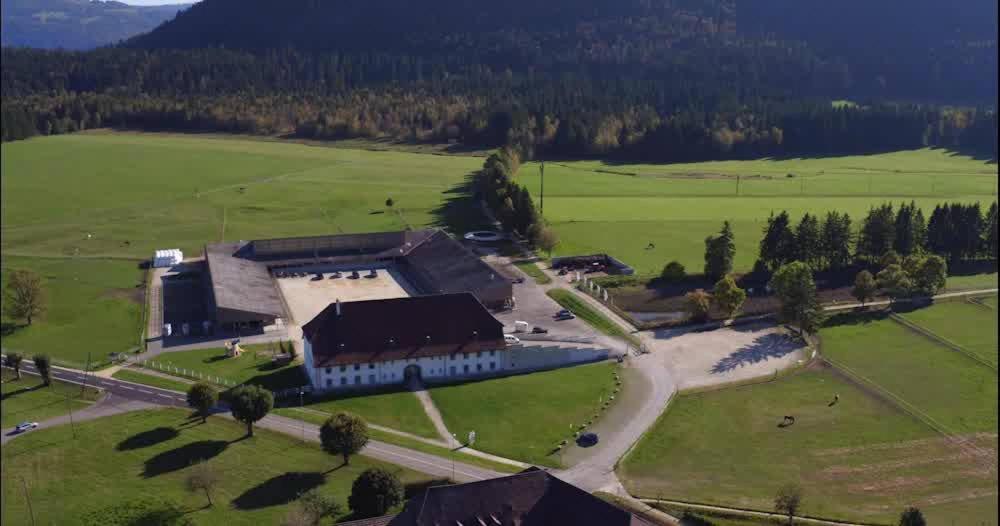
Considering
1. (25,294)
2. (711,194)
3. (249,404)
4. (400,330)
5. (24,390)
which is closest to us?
(249,404)

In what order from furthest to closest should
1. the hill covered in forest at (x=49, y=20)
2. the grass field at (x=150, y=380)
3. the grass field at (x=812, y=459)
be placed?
the grass field at (x=150, y=380), the grass field at (x=812, y=459), the hill covered in forest at (x=49, y=20)

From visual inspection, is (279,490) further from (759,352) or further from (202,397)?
(759,352)

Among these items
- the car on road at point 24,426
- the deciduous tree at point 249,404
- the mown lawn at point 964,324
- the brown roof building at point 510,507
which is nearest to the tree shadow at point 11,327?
the car on road at point 24,426

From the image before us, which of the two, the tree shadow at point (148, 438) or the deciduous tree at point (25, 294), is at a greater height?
the deciduous tree at point (25, 294)

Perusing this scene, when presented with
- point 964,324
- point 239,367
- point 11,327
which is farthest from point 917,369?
point 11,327

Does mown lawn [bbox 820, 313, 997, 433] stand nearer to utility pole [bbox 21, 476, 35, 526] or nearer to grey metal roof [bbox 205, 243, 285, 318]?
grey metal roof [bbox 205, 243, 285, 318]

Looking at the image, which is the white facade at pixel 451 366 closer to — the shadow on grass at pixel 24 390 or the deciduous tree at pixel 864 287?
the shadow on grass at pixel 24 390

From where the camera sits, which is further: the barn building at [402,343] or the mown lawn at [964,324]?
the mown lawn at [964,324]
